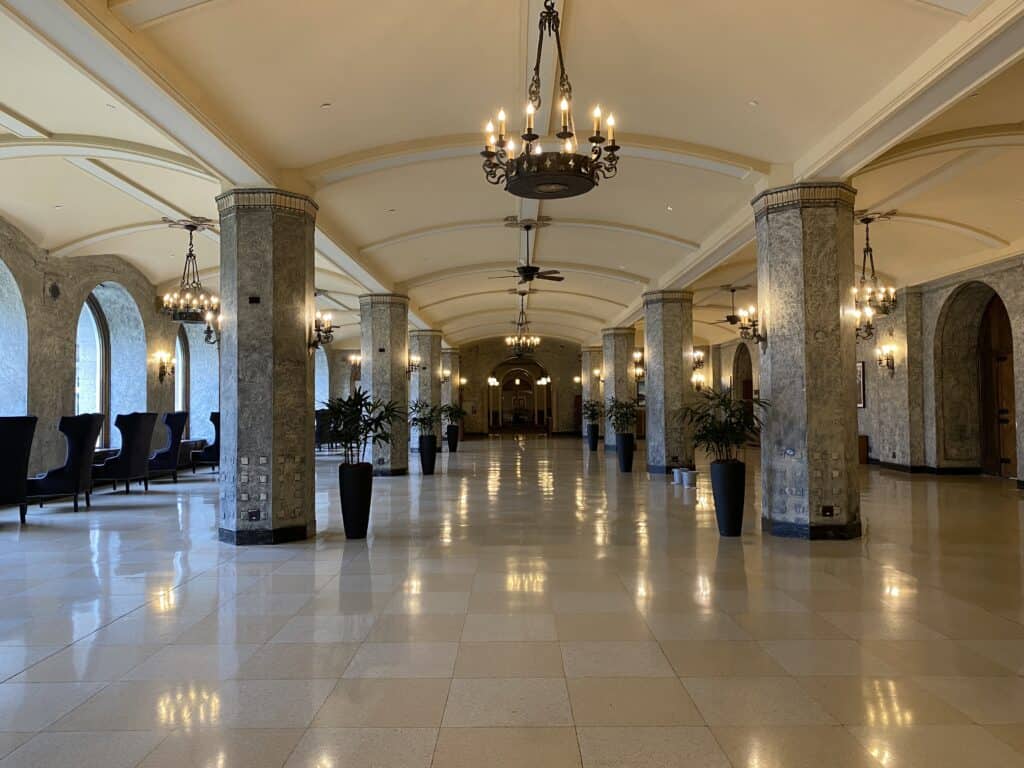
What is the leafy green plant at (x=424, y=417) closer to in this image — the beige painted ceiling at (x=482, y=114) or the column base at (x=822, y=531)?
the beige painted ceiling at (x=482, y=114)

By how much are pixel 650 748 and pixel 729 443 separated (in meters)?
5.64

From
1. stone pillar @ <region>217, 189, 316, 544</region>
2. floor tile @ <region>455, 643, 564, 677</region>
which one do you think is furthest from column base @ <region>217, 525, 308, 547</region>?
floor tile @ <region>455, 643, 564, 677</region>

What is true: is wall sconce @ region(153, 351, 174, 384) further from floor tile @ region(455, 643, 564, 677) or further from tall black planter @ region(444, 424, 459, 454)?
floor tile @ region(455, 643, 564, 677)

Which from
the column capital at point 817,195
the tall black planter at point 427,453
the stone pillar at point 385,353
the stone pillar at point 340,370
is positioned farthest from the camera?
the stone pillar at point 340,370

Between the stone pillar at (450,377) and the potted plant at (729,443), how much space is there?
17874mm

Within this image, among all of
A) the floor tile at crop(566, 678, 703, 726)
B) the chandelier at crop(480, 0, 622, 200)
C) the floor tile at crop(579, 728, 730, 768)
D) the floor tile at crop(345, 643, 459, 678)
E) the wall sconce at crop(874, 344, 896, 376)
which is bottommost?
the floor tile at crop(579, 728, 730, 768)

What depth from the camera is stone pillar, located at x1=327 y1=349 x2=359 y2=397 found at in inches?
1095

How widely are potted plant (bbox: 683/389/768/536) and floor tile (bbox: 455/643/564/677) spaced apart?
13.1 ft

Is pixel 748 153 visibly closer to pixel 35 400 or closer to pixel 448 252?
pixel 448 252

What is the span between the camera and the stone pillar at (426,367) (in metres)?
19.5

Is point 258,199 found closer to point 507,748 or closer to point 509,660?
point 509,660

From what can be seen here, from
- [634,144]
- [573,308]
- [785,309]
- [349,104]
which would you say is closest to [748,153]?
[634,144]

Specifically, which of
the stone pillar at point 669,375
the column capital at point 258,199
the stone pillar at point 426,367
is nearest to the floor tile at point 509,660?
the column capital at point 258,199

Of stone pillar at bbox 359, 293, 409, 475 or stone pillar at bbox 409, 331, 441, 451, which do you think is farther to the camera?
stone pillar at bbox 409, 331, 441, 451
